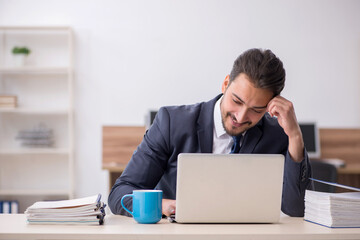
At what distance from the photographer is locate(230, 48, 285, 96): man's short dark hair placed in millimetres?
1667

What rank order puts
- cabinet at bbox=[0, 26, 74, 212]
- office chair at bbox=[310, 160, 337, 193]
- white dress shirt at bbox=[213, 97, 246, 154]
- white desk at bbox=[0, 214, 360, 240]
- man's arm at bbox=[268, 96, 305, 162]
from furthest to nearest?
cabinet at bbox=[0, 26, 74, 212] → office chair at bbox=[310, 160, 337, 193] → white dress shirt at bbox=[213, 97, 246, 154] → man's arm at bbox=[268, 96, 305, 162] → white desk at bbox=[0, 214, 360, 240]

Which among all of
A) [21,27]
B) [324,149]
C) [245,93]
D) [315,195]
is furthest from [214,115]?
[21,27]

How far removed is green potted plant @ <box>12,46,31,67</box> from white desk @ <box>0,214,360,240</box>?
332 centimetres

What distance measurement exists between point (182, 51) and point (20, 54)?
1.49 metres

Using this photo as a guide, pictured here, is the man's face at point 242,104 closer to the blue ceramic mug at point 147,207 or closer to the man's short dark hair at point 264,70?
the man's short dark hair at point 264,70

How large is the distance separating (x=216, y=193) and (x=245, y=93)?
1.61 feet

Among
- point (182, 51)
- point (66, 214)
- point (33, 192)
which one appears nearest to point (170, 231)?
point (66, 214)

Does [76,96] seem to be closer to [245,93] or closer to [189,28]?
[189,28]

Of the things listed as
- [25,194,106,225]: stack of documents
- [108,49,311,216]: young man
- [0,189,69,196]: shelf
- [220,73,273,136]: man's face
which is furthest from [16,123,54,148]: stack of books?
[25,194,106,225]: stack of documents

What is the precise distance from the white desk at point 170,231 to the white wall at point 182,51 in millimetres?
3235

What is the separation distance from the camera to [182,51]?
4605 millimetres

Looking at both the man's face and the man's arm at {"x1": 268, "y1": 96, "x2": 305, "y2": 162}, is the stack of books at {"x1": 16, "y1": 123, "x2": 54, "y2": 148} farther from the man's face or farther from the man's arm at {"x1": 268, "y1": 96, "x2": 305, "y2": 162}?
the man's arm at {"x1": 268, "y1": 96, "x2": 305, "y2": 162}

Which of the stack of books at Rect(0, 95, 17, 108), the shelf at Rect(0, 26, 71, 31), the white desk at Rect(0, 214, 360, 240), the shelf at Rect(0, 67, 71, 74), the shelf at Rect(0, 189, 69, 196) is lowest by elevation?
the shelf at Rect(0, 189, 69, 196)

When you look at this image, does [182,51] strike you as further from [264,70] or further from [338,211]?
[338,211]
